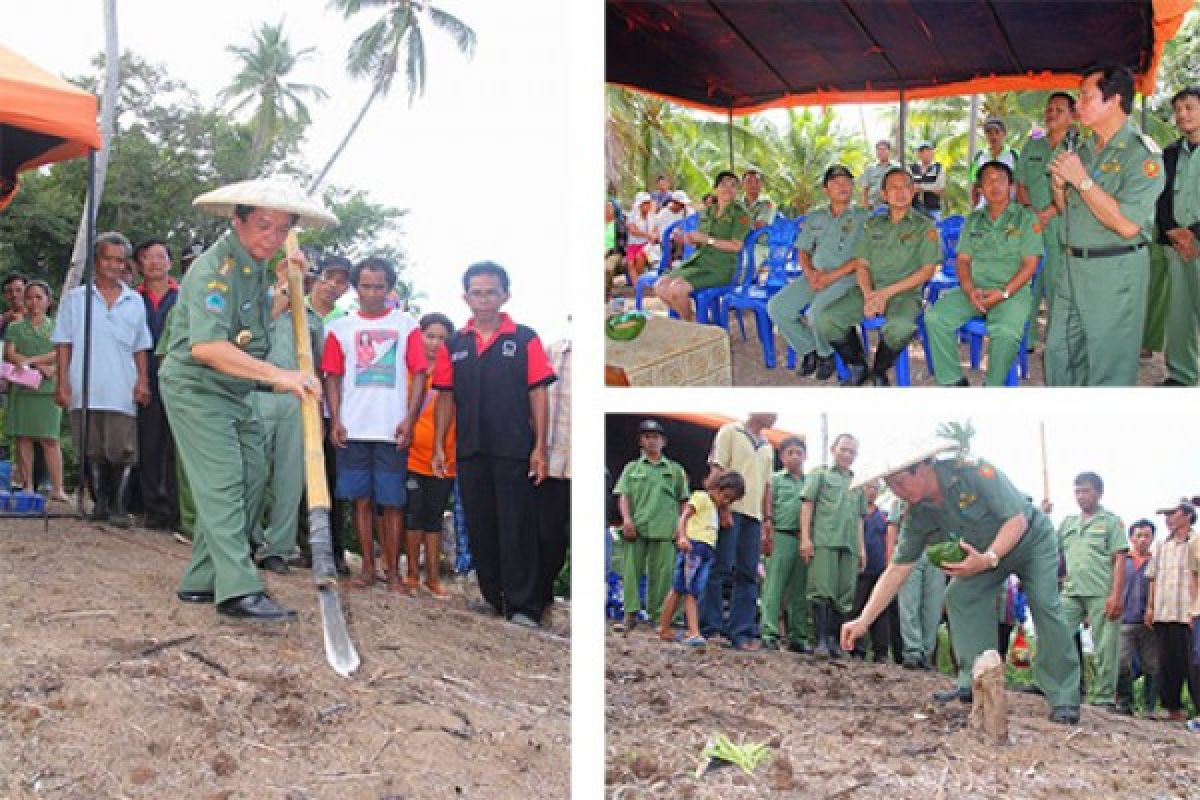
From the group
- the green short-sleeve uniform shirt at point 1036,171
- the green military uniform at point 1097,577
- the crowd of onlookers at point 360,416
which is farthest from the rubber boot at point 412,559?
the green short-sleeve uniform shirt at point 1036,171

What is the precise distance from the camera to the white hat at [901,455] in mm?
3521

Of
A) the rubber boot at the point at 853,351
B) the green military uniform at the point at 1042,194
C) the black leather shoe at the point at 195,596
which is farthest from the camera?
the rubber boot at the point at 853,351

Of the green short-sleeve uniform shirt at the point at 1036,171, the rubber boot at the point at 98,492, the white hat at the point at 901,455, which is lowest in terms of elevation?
the rubber boot at the point at 98,492

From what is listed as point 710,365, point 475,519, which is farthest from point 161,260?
point 710,365

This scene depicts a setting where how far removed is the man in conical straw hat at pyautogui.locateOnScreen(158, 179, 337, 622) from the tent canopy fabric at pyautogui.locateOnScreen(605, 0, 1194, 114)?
1.41m

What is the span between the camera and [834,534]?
14.5 ft

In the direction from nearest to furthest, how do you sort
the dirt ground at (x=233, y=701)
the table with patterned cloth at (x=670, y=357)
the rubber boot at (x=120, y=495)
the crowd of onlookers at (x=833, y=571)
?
1. the dirt ground at (x=233, y=701)
2. the table with patterned cloth at (x=670, y=357)
3. the crowd of onlookers at (x=833, y=571)
4. the rubber boot at (x=120, y=495)

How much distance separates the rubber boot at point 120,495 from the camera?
439 centimetres

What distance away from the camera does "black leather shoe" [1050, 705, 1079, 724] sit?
12.4 feet

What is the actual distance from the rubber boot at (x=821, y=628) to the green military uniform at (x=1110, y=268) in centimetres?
140

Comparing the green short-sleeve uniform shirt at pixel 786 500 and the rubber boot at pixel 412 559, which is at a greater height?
the green short-sleeve uniform shirt at pixel 786 500

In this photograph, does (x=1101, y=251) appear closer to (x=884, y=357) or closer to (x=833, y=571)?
(x=884, y=357)

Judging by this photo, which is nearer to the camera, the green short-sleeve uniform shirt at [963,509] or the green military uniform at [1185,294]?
the green short-sleeve uniform shirt at [963,509]

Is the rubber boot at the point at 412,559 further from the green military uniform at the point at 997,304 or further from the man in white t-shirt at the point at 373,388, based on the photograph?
the green military uniform at the point at 997,304
